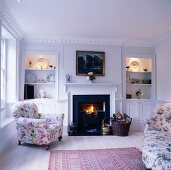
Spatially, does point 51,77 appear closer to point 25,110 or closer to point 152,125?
point 25,110

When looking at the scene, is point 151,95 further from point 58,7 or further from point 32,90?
point 58,7

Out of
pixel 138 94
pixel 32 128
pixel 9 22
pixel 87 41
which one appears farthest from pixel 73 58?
pixel 32 128

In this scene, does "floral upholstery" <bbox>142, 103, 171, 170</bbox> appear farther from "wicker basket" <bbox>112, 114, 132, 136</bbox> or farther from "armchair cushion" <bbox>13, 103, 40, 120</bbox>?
"armchair cushion" <bbox>13, 103, 40, 120</bbox>

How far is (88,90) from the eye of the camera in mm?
5594

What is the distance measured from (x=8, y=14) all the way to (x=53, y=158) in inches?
107

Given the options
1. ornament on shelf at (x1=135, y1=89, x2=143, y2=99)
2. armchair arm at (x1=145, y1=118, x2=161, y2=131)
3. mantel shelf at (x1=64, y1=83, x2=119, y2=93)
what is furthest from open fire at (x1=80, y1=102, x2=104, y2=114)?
armchair arm at (x1=145, y1=118, x2=161, y2=131)

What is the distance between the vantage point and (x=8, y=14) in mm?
3674

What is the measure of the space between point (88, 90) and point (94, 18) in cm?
219

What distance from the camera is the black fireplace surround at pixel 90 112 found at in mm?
5582

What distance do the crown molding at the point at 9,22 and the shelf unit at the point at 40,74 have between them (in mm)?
817

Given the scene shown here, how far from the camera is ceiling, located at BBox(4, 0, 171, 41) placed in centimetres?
328

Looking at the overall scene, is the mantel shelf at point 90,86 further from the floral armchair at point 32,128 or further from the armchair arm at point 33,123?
the armchair arm at point 33,123

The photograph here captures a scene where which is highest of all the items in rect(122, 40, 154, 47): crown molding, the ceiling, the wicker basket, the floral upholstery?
the ceiling

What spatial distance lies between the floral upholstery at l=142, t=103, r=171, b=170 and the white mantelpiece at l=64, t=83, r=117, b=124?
187cm
